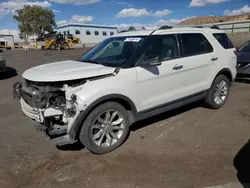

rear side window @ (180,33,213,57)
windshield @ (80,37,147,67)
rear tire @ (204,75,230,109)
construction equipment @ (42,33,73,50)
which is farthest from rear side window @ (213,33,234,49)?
construction equipment @ (42,33,73,50)

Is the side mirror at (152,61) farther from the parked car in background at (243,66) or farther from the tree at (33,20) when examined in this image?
the tree at (33,20)

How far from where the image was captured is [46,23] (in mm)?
57562

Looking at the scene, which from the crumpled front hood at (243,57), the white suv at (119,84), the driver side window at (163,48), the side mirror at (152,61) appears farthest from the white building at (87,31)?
the side mirror at (152,61)

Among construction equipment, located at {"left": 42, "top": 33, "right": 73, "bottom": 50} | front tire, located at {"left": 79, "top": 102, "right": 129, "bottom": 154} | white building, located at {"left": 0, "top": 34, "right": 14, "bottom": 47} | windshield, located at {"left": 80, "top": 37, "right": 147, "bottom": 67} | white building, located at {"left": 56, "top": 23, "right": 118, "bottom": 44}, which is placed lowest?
front tire, located at {"left": 79, "top": 102, "right": 129, "bottom": 154}

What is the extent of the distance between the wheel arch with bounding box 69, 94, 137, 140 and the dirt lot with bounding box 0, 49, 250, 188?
48cm

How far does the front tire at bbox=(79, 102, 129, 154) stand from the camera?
3307 mm

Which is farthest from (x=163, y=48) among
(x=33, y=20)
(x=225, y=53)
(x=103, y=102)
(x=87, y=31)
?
(x=33, y=20)

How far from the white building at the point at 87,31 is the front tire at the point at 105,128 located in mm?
50426

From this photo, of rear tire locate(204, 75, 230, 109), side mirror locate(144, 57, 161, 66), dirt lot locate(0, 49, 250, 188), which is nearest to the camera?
dirt lot locate(0, 49, 250, 188)

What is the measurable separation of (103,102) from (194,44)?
247 centimetres

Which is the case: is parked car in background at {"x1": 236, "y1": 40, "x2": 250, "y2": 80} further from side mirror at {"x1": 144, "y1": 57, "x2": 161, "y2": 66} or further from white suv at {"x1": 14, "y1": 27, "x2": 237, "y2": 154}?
side mirror at {"x1": 144, "y1": 57, "x2": 161, "y2": 66}

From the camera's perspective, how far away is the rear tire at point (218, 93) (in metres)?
5.08

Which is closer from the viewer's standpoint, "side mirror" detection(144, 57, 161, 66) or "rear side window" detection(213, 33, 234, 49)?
"side mirror" detection(144, 57, 161, 66)

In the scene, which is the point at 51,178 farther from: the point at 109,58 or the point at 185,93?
the point at 185,93
